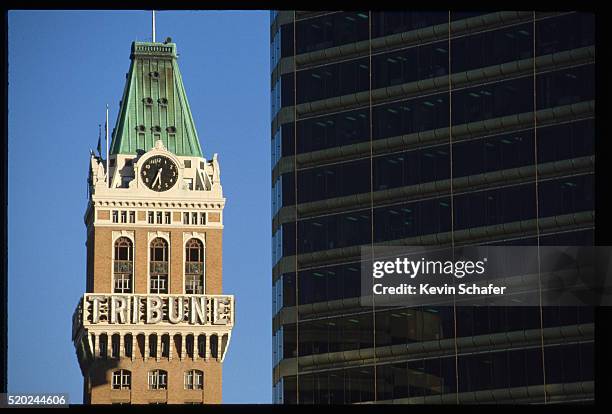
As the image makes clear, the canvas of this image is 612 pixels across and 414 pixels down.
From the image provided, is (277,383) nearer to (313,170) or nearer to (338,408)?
(313,170)

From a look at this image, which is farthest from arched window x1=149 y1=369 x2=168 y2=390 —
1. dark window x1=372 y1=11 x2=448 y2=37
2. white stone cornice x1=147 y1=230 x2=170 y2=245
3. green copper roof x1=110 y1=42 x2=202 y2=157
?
dark window x1=372 y1=11 x2=448 y2=37

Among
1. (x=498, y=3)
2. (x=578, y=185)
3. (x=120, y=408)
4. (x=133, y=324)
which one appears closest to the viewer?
(x=120, y=408)

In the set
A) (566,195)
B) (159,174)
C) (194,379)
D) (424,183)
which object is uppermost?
(159,174)

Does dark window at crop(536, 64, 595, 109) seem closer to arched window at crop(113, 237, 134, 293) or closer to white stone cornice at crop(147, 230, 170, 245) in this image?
arched window at crop(113, 237, 134, 293)

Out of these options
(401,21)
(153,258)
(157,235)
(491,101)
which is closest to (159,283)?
(153,258)

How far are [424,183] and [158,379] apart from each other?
121 ft

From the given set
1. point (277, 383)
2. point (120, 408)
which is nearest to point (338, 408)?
point (120, 408)

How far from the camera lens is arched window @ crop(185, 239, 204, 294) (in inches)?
5433

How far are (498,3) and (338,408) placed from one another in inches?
479

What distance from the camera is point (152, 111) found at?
134 meters

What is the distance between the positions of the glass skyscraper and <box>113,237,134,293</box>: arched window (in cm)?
3647

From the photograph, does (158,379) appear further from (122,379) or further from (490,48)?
(490,48)

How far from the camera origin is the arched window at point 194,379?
13175 cm

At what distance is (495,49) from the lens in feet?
330
